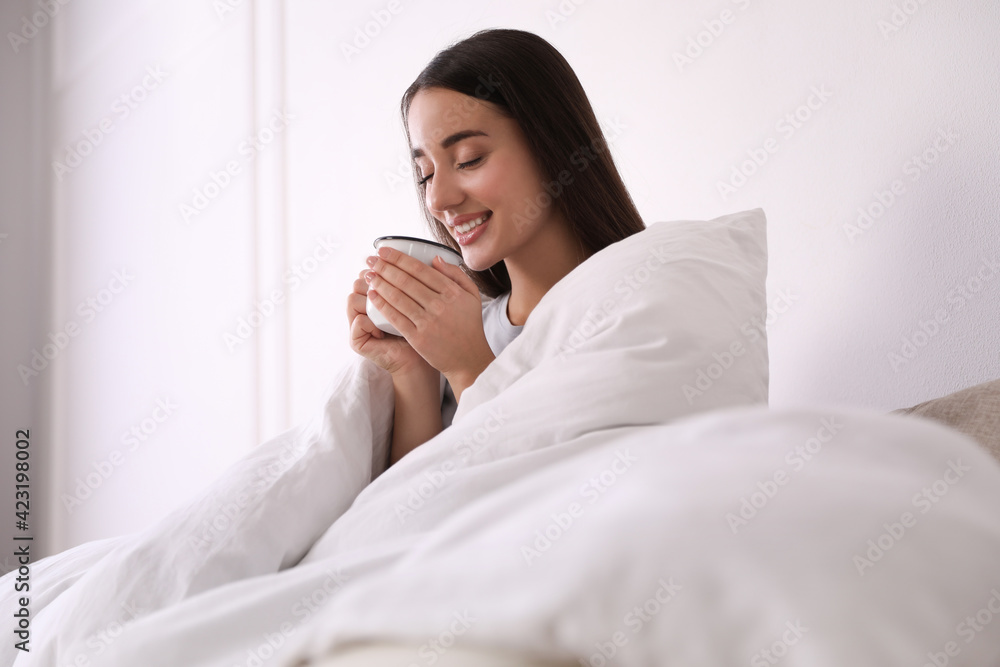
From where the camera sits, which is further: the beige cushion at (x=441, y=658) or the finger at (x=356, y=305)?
the finger at (x=356, y=305)

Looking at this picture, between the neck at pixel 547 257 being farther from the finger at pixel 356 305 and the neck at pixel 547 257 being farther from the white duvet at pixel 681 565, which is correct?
the white duvet at pixel 681 565

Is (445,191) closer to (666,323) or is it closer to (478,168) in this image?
(478,168)

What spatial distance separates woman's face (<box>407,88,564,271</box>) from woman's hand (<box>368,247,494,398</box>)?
0.16 metres

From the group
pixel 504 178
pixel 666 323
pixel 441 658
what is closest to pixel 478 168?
pixel 504 178

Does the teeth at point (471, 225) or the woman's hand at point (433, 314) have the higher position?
the teeth at point (471, 225)

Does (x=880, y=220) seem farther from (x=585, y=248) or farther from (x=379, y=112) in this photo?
(x=379, y=112)

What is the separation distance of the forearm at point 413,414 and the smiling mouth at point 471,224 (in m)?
0.23

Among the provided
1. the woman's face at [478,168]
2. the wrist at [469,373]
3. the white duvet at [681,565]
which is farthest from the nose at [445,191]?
the white duvet at [681,565]

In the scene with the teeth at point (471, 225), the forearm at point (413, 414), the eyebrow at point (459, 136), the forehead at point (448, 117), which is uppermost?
the forehead at point (448, 117)

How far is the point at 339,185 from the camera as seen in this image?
6.74 ft

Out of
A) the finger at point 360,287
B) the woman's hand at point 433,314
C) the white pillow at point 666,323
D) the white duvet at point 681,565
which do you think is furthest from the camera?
the finger at point 360,287

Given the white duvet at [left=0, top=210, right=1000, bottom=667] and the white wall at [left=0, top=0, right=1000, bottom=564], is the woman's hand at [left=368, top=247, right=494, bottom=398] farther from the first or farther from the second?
the white wall at [left=0, top=0, right=1000, bottom=564]

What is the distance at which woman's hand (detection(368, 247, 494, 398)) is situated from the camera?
930 mm

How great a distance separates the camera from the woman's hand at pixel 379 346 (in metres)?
0.99
